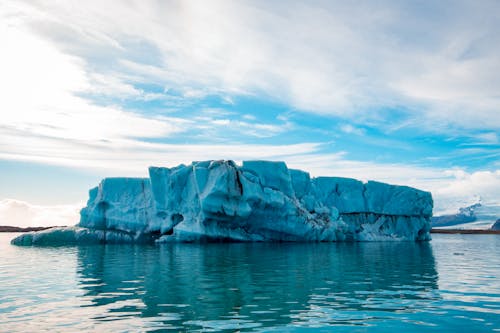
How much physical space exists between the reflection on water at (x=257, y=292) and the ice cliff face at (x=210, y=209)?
50.7 ft

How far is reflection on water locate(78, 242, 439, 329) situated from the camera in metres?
6.91

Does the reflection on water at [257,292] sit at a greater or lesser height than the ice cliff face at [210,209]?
lesser

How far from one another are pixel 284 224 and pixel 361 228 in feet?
33.7

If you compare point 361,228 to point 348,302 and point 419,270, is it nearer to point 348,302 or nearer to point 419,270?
point 419,270

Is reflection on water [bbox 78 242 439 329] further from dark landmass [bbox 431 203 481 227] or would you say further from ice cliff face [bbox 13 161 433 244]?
dark landmass [bbox 431 203 481 227]

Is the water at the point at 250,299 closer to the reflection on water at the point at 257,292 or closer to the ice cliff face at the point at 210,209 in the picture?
the reflection on water at the point at 257,292

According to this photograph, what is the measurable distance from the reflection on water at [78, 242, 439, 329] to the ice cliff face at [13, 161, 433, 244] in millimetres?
15466

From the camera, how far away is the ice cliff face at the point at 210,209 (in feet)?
99.5

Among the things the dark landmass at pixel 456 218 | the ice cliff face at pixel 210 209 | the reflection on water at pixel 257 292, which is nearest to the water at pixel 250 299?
the reflection on water at pixel 257 292

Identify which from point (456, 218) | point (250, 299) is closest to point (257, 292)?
point (250, 299)

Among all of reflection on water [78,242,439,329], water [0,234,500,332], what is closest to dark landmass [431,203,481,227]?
reflection on water [78,242,439,329]

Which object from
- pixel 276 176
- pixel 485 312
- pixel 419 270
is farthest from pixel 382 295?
pixel 276 176

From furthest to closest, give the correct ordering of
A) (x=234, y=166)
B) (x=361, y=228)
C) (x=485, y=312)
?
(x=361, y=228) → (x=234, y=166) → (x=485, y=312)

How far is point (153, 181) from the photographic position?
3300cm
